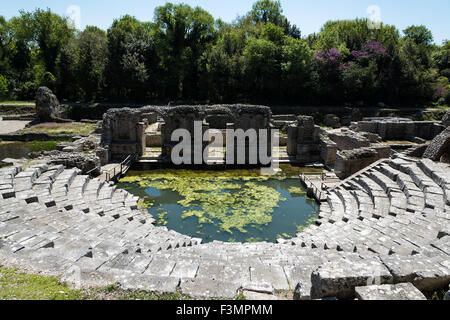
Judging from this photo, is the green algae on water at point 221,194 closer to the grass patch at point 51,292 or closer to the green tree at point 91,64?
the grass patch at point 51,292

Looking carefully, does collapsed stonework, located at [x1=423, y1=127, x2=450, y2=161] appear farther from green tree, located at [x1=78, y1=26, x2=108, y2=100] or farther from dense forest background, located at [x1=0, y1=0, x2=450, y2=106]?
green tree, located at [x1=78, y1=26, x2=108, y2=100]

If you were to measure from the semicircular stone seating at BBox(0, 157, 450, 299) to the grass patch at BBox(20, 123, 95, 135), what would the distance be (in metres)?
14.9

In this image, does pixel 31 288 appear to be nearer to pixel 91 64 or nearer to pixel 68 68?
pixel 91 64

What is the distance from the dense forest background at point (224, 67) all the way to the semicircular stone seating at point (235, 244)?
81.3ft

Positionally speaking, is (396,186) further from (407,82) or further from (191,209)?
(407,82)

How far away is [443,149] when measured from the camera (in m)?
14.5

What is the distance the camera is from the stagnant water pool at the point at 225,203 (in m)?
12.3

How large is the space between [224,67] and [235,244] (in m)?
30.9

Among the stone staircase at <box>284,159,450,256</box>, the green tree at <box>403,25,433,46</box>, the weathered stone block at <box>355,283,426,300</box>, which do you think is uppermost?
the green tree at <box>403,25,433,46</box>

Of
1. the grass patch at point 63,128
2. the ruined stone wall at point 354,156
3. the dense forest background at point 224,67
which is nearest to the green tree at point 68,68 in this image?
the dense forest background at point 224,67

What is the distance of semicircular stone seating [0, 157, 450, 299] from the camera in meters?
5.12

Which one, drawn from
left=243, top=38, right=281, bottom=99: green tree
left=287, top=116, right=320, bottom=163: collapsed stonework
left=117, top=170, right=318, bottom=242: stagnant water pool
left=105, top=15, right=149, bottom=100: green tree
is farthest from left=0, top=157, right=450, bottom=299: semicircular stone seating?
left=105, top=15, right=149, bottom=100: green tree

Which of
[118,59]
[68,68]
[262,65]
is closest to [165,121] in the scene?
[262,65]

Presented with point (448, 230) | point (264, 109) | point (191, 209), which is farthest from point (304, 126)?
point (448, 230)
